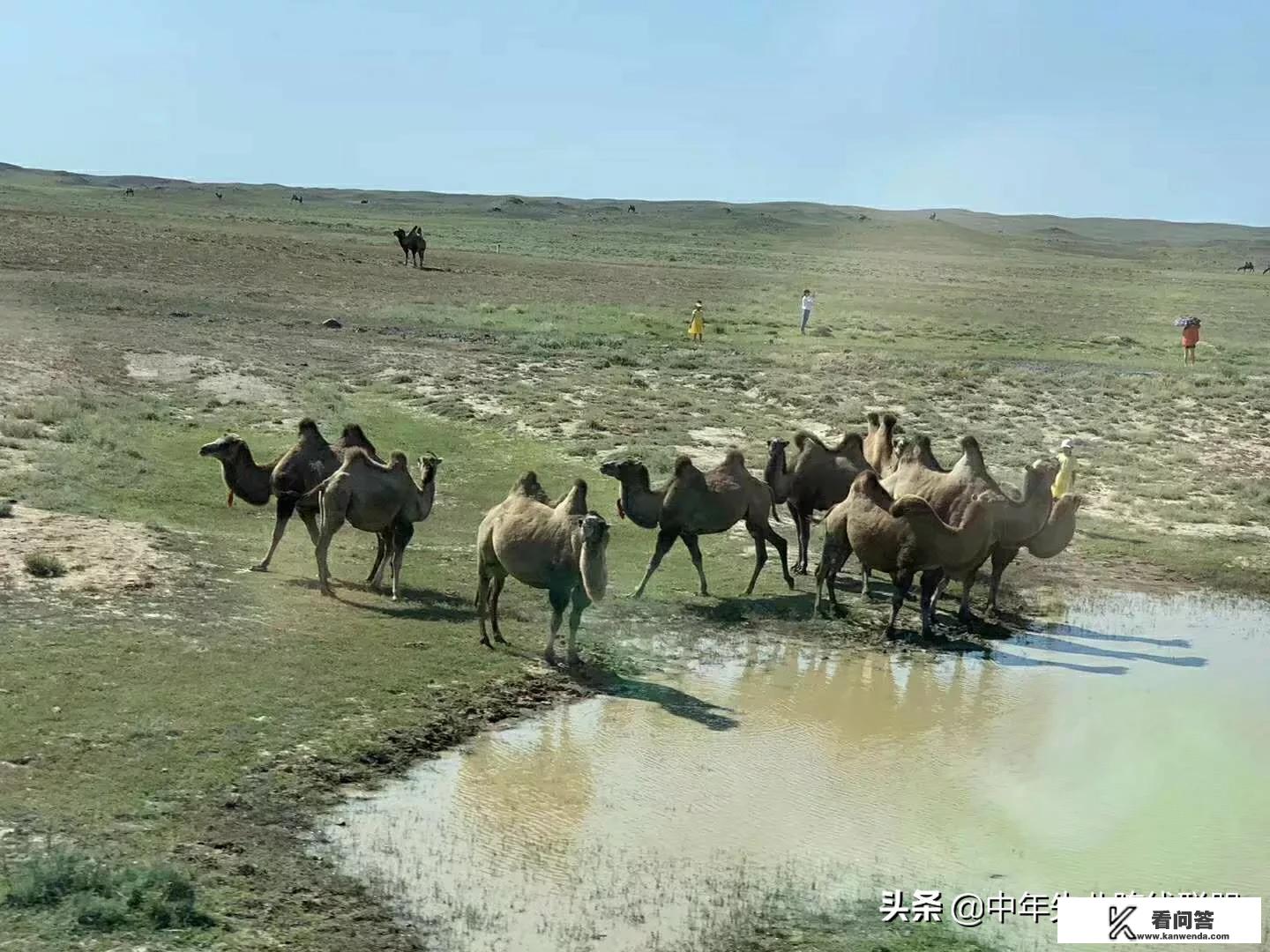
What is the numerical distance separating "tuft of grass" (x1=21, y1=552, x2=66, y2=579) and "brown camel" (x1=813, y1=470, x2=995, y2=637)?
768 centimetres

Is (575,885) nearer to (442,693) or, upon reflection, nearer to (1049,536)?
(442,693)

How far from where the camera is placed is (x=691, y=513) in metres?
16.4

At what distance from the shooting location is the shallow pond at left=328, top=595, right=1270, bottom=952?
891 cm

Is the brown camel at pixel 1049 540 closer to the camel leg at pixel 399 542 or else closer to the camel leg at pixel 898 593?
the camel leg at pixel 898 593

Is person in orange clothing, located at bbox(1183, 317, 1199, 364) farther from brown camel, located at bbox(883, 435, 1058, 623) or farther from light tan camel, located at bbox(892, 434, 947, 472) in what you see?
brown camel, located at bbox(883, 435, 1058, 623)

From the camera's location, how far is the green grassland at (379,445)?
9469 mm

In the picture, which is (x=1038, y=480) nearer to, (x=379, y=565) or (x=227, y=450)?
(x=379, y=565)

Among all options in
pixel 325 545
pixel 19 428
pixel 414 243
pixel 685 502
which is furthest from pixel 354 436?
pixel 414 243

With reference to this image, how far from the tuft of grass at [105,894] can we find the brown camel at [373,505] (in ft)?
22.4

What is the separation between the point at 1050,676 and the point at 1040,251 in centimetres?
11701

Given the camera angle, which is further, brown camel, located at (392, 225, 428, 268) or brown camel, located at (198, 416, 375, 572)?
brown camel, located at (392, 225, 428, 268)

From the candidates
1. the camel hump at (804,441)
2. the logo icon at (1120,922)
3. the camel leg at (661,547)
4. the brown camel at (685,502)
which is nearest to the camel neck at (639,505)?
the brown camel at (685,502)

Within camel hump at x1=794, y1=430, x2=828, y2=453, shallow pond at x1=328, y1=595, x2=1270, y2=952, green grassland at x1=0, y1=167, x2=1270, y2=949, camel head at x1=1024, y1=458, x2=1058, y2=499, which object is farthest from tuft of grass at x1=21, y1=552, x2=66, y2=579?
camel head at x1=1024, y1=458, x2=1058, y2=499

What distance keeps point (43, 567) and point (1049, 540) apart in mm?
10652
